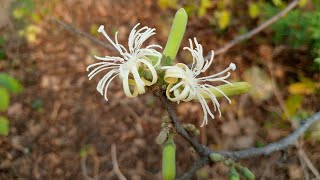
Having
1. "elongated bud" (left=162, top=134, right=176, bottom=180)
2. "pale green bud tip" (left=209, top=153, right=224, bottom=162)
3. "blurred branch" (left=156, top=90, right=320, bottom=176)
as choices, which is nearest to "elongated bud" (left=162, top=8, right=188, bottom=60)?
"blurred branch" (left=156, top=90, right=320, bottom=176)

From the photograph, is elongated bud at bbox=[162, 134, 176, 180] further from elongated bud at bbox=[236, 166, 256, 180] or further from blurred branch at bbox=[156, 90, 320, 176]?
elongated bud at bbox=[236, 166, 256, 180]

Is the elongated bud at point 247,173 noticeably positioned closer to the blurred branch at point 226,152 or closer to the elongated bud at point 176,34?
the blurred branch at point 226,152

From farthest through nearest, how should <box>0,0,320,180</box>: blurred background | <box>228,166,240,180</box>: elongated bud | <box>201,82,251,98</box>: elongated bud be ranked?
<box>0,0,320,180</box>: blurred background, <box>228,166,240,180</box>: elongated bud, <box>201,82,251,98</box>: elongated bud

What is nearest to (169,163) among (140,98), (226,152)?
(226,152)

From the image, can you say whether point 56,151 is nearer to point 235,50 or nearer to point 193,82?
point 235,50

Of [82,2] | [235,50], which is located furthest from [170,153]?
[82,2]

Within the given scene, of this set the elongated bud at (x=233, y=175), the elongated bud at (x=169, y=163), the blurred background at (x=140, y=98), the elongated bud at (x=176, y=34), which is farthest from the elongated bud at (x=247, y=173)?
the blurred background at (x=140, y=98)

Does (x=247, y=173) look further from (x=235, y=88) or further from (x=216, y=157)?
(x=235, y=88)

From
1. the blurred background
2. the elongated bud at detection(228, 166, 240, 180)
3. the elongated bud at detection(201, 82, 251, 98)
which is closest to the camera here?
the elongated bud at detection(201, 82, 251, 98)
